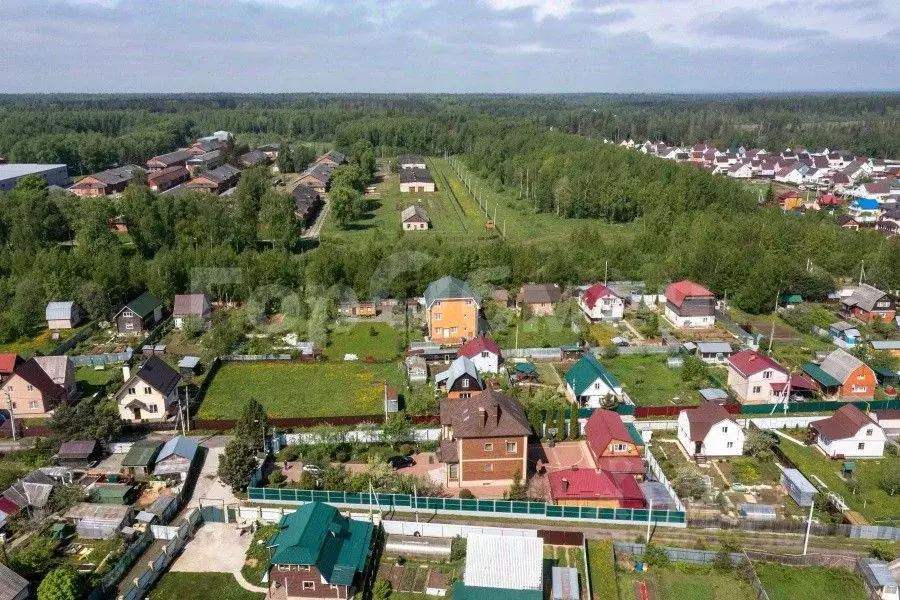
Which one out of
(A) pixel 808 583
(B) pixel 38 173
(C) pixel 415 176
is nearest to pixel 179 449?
(A) pixel 808 583

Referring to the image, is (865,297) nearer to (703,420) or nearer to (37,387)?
(703,420)

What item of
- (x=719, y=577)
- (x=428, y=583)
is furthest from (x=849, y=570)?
(x=428, y=583)

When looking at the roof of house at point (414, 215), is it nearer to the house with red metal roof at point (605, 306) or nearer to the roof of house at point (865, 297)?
the house with red metal roof at point (605, 306)

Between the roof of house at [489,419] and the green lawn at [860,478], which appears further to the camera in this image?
the roof of house at [489,419]

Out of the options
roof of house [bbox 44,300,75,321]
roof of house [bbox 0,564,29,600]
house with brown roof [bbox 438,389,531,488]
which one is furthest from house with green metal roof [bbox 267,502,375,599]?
roof of house [bbox 44,300,75,321]

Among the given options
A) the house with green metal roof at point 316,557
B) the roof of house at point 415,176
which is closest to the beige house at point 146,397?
the house with green metal roof at point 316,557

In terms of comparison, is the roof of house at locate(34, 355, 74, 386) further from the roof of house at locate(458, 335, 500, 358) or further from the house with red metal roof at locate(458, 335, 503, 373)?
the house with red metal roof at locate(458, 335, 503, 373)
